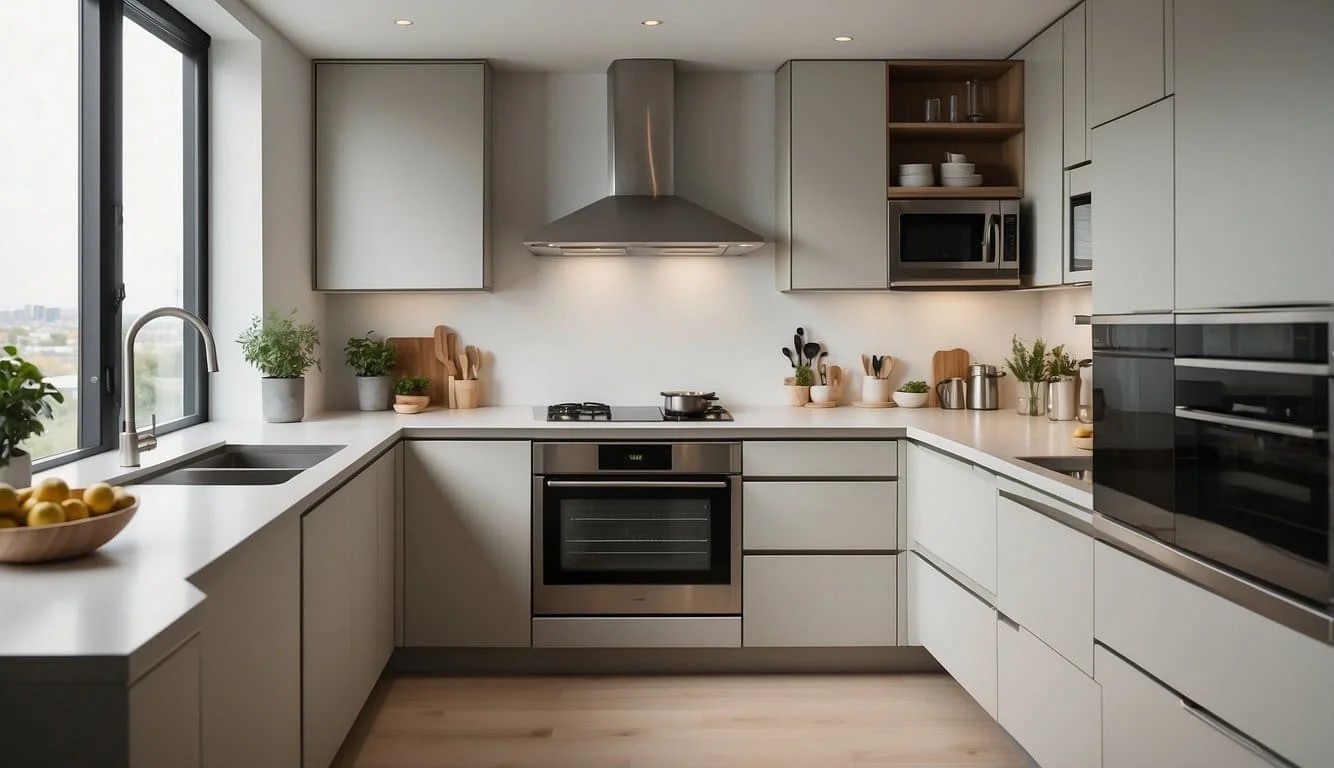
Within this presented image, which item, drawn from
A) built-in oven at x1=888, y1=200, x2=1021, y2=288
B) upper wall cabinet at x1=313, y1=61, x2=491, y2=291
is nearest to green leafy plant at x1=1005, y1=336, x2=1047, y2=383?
built-in oven at x1=888, y1=200, x2=1021, y2=288

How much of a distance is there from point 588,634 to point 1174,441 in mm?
2263

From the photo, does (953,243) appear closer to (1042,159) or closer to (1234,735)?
(1042,159)

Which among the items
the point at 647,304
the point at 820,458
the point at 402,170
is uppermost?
the point at 402,170

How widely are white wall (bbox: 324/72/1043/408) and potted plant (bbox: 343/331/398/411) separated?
0.16m

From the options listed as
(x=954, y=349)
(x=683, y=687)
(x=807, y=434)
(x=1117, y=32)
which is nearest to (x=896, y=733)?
(x=683, y=687)

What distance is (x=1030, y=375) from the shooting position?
3.95 metres

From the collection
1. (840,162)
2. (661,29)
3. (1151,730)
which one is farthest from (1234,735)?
(661,29)

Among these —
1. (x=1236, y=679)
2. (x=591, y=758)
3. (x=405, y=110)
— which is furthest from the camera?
(x=405, y=110)

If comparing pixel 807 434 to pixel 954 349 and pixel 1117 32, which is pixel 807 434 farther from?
pixel 1117 32

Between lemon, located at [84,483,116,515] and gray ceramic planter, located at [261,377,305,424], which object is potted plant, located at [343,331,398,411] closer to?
gray ceramic planter, located at [261,377,305,424]

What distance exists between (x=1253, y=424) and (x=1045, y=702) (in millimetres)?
1174

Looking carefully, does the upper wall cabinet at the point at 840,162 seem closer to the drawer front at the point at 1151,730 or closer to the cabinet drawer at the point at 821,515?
the cabinet drawer at the point at 821,515

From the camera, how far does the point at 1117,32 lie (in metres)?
2.42

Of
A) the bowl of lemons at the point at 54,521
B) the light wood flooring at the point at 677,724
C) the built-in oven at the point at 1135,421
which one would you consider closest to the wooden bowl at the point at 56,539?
the bowl of lemons at the point at 54,521
